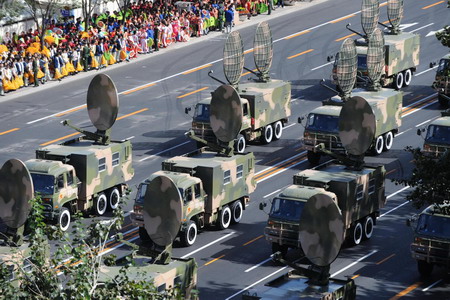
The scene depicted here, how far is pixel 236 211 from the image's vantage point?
4519cm

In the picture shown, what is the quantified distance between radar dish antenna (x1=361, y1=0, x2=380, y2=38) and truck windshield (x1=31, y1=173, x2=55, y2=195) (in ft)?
79.5

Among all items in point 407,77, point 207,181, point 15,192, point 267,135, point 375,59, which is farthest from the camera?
point 407,77

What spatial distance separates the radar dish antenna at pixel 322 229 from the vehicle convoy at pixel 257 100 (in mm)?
19659

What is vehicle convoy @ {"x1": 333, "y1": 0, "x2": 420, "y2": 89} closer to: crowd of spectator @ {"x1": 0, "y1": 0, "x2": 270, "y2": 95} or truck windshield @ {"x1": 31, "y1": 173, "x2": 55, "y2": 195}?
crowd of spectator @ {"x1": 0, "y1": 0, "x2": 270, "y2": 95}

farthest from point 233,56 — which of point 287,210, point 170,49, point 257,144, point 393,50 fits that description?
point 170,49

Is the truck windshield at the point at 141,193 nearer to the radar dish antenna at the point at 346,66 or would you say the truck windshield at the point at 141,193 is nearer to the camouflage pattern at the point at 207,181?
the camouflage pattern at the point at 207,181

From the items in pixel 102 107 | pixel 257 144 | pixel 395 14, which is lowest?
pixel 257 144

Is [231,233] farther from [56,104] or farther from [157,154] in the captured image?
[56,104]

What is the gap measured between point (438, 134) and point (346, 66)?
16.6ft

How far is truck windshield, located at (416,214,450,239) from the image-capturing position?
38.9 m

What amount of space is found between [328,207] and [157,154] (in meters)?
22.0

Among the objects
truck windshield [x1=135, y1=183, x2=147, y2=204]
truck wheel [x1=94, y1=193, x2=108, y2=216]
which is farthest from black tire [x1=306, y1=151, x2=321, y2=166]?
truck windshield [x1=135, y1=183, x2=147, y2=204]

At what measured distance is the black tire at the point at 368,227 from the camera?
43.1 metres

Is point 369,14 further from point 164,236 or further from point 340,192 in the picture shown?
point 164,236
